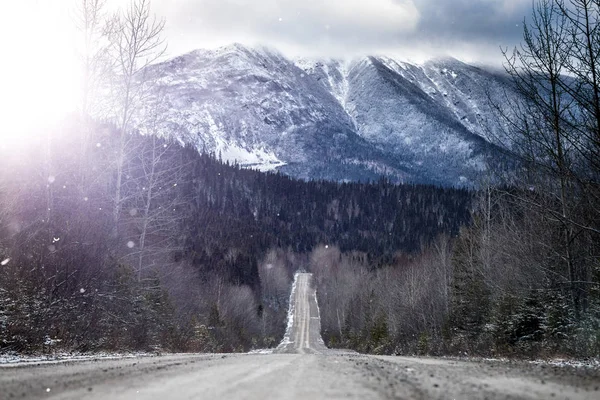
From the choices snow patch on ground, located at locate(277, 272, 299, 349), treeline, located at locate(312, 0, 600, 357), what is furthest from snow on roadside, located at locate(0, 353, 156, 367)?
snow patch on ground, located at locate(277, 272, 299, 349)

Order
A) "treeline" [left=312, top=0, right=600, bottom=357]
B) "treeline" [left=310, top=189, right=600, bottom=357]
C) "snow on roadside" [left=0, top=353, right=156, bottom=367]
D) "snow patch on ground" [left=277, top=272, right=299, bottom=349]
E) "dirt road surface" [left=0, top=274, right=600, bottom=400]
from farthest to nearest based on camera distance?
"snow patch on ground" [left=277, top=272, right=299, bottom=349]
"treeline" [left=310, top=189, right=600, bottom=357]
"treeline" [left=312, top=0, right=600, bottom=357]
"snow on roadside" [left=0, top=353, right=156, bottom=367]
"dirt road surface" [left=0, top=274, right=600, bottom=400]

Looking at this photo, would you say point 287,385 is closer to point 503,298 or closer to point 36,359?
point 36,359

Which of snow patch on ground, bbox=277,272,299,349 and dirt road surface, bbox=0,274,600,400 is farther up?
dirt road surface, bbox=0,274,600,400

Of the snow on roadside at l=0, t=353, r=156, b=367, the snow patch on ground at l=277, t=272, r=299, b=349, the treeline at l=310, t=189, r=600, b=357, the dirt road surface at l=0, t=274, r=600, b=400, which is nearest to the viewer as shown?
the dirt road surface at l=0, t=274, r=600, b=400

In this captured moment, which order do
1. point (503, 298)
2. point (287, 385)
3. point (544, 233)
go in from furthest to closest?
point (503, 298) < point (544, 233) < point (287, 385)

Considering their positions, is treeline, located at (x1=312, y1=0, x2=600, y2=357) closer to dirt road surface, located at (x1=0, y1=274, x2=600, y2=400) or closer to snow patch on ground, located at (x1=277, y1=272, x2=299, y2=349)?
dirt road surface, located at (x1=0, y1=274, x2=600, y2=400)

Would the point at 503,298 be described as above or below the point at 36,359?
below

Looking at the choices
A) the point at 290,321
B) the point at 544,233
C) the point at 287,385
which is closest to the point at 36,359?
the point at 287,385

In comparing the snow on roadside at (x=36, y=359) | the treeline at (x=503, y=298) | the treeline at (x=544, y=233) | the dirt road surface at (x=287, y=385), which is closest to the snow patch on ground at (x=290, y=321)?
the treeline at (x=503, y=298)

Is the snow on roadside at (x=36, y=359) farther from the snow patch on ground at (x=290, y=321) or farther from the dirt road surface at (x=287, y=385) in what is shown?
the snow patch on ground at (x=290, y=321)

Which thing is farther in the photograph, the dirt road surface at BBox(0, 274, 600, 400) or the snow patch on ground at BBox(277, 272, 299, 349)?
the snow patch on ground at BBox(277, 272, 299, 349)

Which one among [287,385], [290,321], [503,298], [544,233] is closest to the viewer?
[287,385]

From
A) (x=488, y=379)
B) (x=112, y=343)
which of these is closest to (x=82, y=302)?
(x=112, y=343)

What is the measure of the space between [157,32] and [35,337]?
48.8 ft
